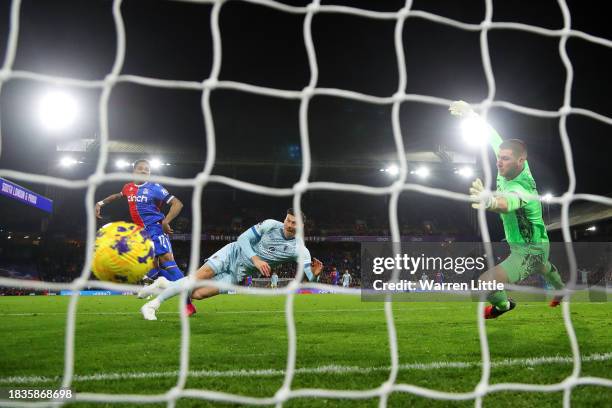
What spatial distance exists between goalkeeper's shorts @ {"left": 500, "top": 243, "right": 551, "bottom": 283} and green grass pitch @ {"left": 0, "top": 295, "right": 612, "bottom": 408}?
586 mm

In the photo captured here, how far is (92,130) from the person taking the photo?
827 inches

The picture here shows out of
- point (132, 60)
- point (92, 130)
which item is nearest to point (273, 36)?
point (132, 60)

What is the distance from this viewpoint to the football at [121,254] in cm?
249

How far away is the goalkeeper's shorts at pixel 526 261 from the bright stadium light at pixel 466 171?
69.0 feet

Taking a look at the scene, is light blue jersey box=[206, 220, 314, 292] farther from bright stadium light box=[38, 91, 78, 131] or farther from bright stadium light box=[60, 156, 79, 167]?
bright stadium light box=[60, 156, 79, 167]

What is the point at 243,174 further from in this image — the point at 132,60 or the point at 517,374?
the point at 517,374

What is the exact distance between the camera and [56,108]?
14.5 metres

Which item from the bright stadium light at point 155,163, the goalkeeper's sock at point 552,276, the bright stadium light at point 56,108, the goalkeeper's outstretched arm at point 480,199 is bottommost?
the goalkeeper's sock at point 552,276

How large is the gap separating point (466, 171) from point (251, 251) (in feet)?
67.4

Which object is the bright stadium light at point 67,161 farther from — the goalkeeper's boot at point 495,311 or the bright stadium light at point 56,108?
the goalkeeper's boot at point 495,311

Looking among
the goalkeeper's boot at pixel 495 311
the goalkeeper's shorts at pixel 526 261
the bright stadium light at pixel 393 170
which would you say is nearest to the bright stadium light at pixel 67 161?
the bright stadium light at pixel 393 170

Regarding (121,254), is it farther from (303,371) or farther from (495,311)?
(495,311)

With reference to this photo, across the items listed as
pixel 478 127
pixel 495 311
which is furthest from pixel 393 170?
pixel 478 127

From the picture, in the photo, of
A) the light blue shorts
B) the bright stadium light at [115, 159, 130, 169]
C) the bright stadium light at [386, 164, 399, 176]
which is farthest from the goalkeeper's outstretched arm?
the bright stadium light at [115, 159, 130, 169]
